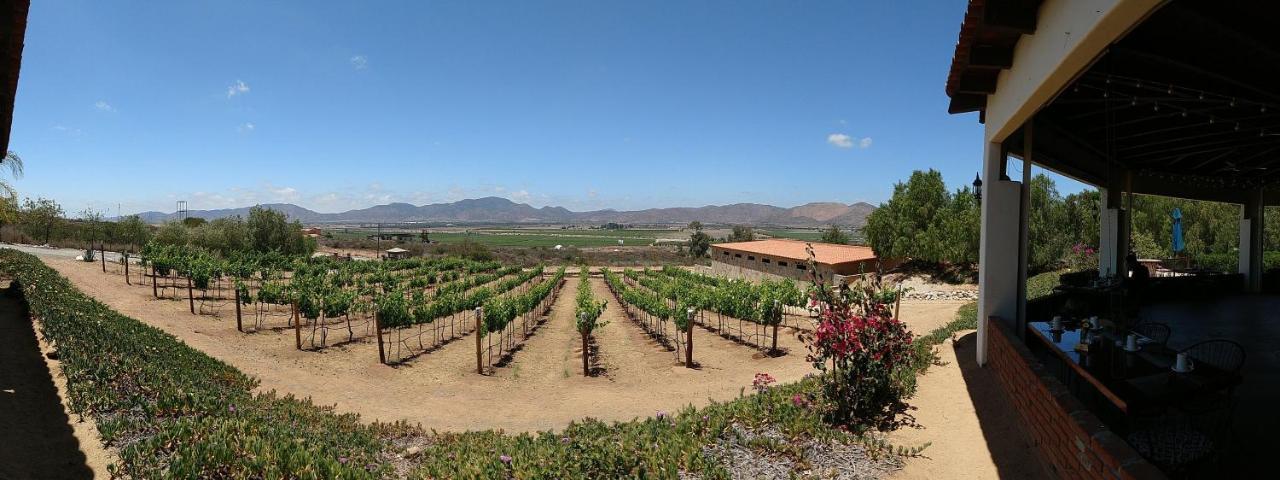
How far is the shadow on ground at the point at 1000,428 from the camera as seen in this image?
4008 millimetres

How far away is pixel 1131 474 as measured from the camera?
2.46 m

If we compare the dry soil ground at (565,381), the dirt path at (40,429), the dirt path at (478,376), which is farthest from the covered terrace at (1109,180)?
the dirt path at (40,429)

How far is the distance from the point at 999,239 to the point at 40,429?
1104cm

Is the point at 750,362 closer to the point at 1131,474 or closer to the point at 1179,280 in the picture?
the point at 1179,280

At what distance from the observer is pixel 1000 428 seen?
4746mm

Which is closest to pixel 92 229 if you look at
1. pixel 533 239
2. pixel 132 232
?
pixel 132 232

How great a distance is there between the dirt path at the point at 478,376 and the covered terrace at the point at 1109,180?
528 centimetres

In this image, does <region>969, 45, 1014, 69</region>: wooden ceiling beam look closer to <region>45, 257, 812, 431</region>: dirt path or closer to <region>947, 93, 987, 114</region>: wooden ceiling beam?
<region>947, 93, 987, 114</region>: wooden ceiling beam

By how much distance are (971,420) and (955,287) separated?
23.4 m

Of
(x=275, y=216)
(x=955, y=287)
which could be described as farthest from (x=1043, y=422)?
(x=275, y=216)

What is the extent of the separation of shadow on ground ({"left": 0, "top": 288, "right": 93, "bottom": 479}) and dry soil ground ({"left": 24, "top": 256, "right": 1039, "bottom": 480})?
9.77ft

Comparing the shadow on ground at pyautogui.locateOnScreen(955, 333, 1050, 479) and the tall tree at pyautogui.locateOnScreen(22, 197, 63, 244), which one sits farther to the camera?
the tall tree at pyautogui.locateOnScreen(22, 197, 63, 244)

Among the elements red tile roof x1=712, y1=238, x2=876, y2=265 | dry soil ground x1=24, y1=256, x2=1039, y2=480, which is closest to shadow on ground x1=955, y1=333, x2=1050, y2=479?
dry soil ground x1=24, y1=256, x2=1039, y2=480

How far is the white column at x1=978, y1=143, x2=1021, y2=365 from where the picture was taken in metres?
6.10
